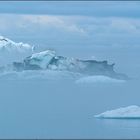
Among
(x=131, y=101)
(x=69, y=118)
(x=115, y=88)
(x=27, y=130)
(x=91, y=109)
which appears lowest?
(x=27, y=130)

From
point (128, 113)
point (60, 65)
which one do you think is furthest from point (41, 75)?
point (128, 113)

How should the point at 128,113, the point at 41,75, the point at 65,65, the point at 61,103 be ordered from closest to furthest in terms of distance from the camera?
the point at 128,113, the point at 61,103, the point at 65,65, the point at 41,75

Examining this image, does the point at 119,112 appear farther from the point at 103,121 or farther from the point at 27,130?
the point at 27,130

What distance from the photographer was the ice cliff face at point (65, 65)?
4090 cm

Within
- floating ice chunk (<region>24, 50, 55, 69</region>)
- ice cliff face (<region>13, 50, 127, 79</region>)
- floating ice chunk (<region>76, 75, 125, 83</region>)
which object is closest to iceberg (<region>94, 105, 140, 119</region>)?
ice cliff face (<region>13, 50, 127, 79</region>)

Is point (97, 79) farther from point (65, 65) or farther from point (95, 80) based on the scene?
point (65, 65)

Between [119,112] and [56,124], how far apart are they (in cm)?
205

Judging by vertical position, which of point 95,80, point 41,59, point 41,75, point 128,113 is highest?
point 41,75

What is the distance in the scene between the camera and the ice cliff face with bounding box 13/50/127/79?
40900mm

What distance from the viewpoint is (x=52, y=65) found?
42.4 m

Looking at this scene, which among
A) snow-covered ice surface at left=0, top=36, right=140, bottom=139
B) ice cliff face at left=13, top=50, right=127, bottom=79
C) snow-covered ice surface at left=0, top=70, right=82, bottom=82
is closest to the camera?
snow-covered ice surface at left=0, top=36, right=140, bottom=139

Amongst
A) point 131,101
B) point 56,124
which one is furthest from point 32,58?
point 56,124

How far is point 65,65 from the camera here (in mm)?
42469

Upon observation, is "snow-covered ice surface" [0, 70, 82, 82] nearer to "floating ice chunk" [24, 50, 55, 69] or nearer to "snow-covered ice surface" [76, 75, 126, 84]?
"snow-covered ice surface" [76, 75, 126, 84]
